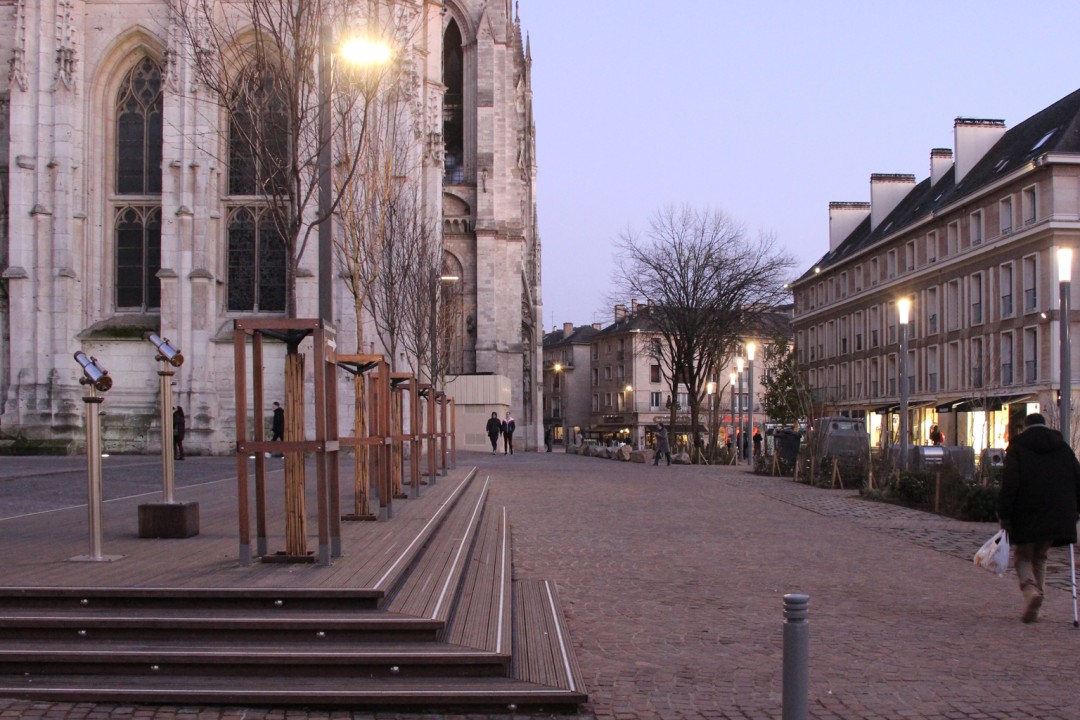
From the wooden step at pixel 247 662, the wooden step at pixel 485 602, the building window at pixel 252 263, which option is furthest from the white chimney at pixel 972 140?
the wooden step at pixel 247 662

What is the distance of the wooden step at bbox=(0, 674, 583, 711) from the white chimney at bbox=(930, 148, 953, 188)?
5742cm

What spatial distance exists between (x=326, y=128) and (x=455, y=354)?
46.5 meters

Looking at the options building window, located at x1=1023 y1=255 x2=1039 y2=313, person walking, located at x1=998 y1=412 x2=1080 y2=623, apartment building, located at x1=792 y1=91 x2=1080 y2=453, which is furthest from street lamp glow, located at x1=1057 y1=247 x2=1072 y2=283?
building window, located at x1=1023 y1=255 x2=1039 y2=313

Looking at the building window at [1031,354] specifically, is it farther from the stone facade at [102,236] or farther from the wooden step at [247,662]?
the wooden step at [247,662]

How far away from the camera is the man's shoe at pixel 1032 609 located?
8.70 metres

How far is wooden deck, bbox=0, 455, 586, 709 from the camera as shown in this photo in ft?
18.8

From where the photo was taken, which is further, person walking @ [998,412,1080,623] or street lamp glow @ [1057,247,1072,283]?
street lamp glow @ [1057,247,1072,283]

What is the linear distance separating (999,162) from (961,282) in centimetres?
545

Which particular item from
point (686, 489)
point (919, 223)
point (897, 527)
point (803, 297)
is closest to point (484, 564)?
point (897, 527)

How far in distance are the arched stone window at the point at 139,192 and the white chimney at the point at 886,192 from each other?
4289 cm

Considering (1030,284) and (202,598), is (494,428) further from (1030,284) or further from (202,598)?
(202,598)

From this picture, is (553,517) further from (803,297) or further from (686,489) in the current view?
(803,297)

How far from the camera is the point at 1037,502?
344 inches

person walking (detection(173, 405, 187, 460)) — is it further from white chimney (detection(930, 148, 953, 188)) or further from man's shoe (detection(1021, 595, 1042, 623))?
white chimney (detection(930, 148, 953, 188))
